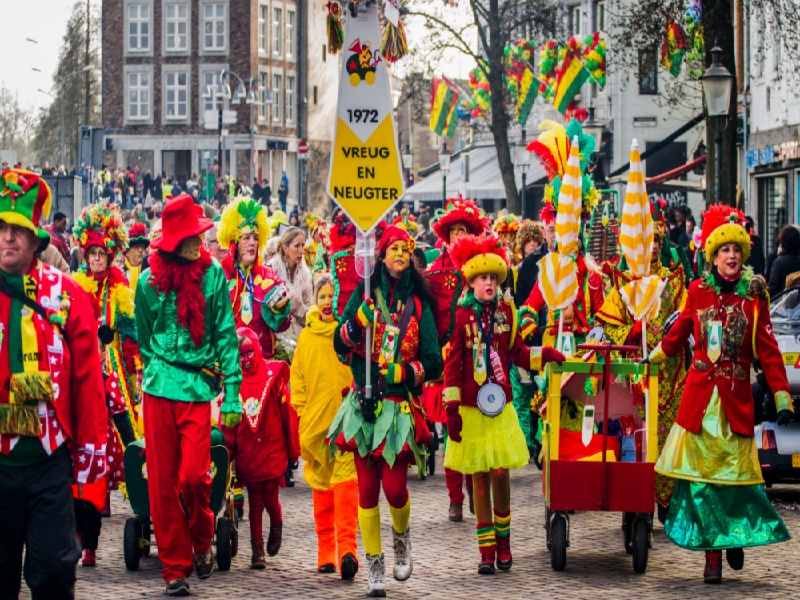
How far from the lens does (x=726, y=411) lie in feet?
28.1

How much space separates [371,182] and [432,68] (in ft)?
98.6

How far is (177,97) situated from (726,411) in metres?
71.3

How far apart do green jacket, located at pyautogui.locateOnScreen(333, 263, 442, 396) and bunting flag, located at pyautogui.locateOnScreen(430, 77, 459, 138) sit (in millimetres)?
36832

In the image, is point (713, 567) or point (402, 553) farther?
point (713, 567)

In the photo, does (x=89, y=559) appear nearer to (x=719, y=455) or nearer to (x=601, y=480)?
(x=601, y=480)

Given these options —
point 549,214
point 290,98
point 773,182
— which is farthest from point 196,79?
point 549,214

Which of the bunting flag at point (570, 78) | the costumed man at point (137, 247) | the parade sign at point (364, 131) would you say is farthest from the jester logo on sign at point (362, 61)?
the bunting flag at point (570, 78)

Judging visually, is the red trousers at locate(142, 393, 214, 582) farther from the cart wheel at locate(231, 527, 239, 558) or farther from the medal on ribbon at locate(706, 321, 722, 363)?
the medal on ribbon at locate(706, 321, 722, 363)

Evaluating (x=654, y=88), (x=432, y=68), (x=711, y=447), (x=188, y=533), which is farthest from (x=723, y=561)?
(x=654, y=88)

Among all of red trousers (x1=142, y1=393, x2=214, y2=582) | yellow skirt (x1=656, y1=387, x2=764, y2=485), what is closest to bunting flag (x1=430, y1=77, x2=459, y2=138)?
yellow skirt (x1=656, y1=387, x2=764, y2=485)

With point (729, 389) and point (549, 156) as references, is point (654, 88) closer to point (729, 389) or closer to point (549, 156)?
point (549, 156)

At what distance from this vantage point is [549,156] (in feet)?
37.2

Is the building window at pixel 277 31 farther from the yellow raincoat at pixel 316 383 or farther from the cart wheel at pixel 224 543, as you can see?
the cart wheel at pixel 224 543

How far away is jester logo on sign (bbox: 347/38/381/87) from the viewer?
29.9ft
